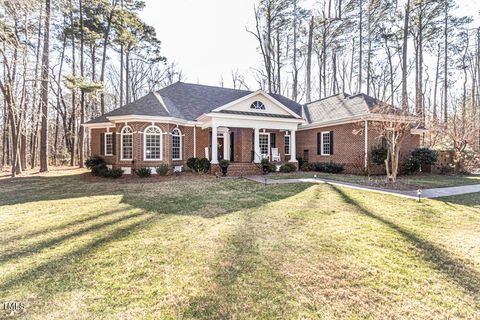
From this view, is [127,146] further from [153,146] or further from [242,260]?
[242,260]

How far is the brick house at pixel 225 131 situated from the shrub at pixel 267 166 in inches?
24.6

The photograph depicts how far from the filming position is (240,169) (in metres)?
14.8

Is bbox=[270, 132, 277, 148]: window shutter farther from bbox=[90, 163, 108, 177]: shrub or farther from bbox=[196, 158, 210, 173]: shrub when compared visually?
bbox=[90, 163, 108, 177]: shrub

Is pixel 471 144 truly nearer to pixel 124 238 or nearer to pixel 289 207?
pixel 289 207

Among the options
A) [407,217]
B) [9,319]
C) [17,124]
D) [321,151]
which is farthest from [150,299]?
[17,124]

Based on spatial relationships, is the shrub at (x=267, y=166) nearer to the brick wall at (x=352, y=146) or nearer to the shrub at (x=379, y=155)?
the brick wall at (x=352, y=146)

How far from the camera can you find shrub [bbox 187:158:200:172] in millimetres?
14688

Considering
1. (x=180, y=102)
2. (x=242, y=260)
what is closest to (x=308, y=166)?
(x=180, y=102)

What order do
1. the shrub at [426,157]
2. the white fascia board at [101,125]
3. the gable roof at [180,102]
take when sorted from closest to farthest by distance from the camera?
the shrub at [426,157], the gable roof at [180,102], the white fascia board at [101,125]

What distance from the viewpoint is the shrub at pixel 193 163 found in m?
14.7

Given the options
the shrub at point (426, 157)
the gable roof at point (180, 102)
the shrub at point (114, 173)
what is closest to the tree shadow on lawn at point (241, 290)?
the shrub at point (114, 173)

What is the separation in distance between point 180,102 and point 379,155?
13.6 m

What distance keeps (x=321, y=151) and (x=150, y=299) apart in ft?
53.6

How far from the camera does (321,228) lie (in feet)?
17.3
